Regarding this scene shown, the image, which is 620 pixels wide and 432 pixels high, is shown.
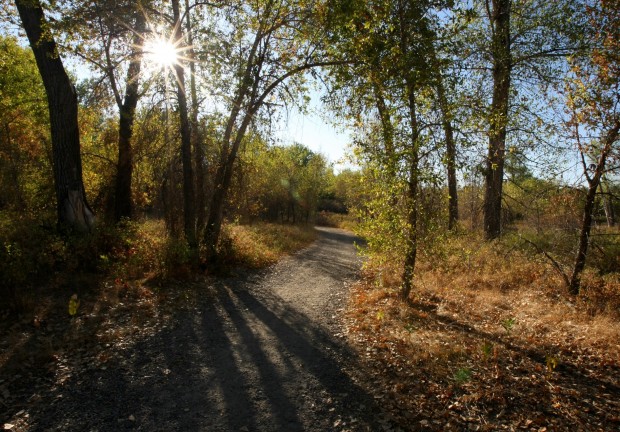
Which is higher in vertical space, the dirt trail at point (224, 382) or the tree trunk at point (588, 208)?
the tree trunk at point (588, 208)

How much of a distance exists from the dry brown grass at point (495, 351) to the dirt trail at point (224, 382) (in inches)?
24.0

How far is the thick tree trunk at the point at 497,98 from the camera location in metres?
10.9

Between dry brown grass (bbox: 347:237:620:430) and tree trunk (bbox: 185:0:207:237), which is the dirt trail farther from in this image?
tree trunk (bbox: 185:0:207:237)

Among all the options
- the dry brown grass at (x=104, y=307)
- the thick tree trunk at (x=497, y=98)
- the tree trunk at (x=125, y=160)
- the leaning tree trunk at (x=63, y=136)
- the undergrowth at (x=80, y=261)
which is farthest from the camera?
the tree trunk at (x=125, y=160)

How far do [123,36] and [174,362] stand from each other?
32.8ft

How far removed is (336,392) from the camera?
4684 mm

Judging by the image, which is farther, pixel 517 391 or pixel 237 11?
pixel 237 11

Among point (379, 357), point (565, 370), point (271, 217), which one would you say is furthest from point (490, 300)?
point (271, 217)

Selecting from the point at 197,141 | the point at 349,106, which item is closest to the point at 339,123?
the point at 349,106

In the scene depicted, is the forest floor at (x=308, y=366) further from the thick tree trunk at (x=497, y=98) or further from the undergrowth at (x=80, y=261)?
the thick tree trunk at (x=497, y=98)

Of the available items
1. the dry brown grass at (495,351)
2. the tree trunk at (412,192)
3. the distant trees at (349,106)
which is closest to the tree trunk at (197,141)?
the distant trees at (349,106)

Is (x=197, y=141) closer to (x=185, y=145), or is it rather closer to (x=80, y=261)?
(x=185, y=145)

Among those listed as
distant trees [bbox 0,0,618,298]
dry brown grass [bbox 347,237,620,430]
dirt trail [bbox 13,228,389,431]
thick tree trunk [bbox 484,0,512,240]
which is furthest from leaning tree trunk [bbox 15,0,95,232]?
thick tree trunk [bbox 484,0,512,240]

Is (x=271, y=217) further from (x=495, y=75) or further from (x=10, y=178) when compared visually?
(x=495, y=75)
